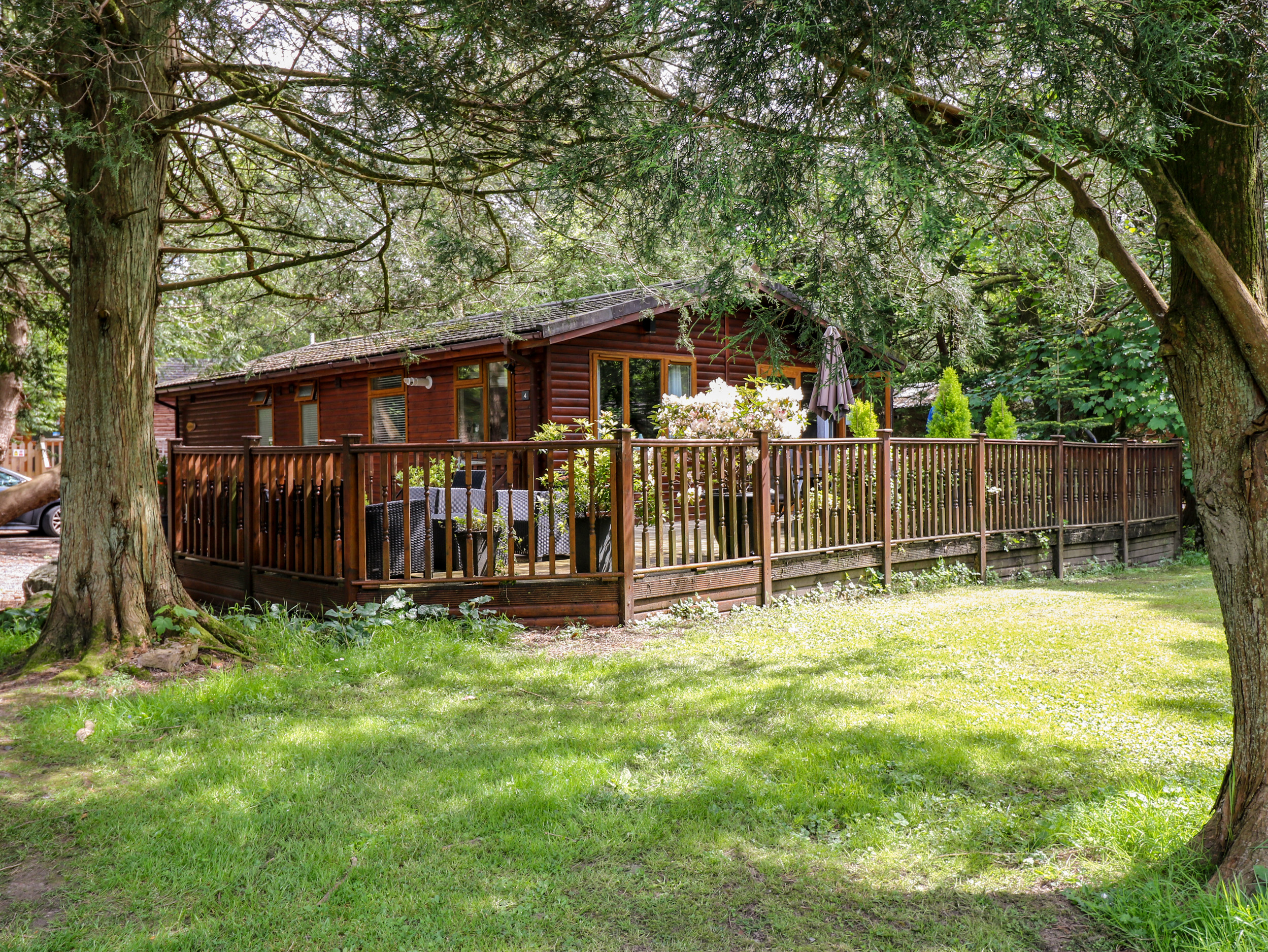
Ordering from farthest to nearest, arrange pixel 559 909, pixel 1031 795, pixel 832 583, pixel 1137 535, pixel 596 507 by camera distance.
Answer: pixel 1137 535
pixel 832 583
pixel 596 507
pixel 1031 795
pixel 559 909

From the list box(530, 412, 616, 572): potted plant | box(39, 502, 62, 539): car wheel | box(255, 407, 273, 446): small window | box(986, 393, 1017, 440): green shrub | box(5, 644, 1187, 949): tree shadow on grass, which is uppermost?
box(255, 407, 273, 446): small window

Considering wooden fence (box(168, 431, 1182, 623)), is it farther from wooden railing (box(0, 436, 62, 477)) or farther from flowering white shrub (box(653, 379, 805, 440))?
wooden railing (box(0, 436, 62, 477))

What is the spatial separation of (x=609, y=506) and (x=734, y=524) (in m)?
1.16

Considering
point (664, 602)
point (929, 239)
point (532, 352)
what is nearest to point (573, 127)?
point (929, 239)

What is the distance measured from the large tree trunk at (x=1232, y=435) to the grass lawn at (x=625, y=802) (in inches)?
11.9

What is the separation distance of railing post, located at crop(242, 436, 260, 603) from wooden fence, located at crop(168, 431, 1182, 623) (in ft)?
0.05

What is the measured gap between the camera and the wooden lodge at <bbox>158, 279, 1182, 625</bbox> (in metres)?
6.65

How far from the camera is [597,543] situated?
23.0 ft

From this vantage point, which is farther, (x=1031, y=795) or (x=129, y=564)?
(x=129, y=564)

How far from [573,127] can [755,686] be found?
334 centimetres

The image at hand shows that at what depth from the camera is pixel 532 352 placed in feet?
42.3

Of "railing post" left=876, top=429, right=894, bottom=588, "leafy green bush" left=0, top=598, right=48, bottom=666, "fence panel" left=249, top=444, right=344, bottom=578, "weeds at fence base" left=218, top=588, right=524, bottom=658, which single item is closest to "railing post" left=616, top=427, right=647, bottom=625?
"weeds at fence base" left=218, top=588, right=524, bottom=658

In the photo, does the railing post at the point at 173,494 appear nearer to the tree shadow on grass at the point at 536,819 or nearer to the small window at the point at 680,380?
the tree shadow on grass at the point at 536,819

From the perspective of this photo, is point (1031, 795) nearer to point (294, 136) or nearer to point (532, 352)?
point (294, 136)
